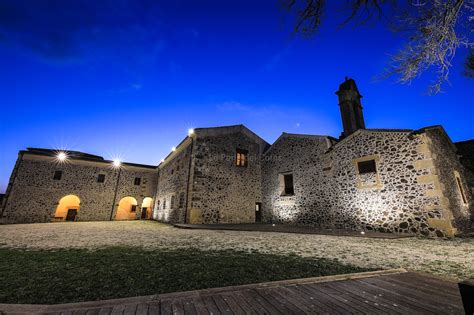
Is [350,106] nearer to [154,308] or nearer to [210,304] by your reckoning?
[210,304]

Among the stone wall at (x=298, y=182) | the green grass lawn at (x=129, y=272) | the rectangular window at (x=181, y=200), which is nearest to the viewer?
the green grass lawn at (x=129, y=272)

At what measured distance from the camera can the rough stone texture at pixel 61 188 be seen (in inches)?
573

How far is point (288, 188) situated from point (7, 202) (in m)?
20.3

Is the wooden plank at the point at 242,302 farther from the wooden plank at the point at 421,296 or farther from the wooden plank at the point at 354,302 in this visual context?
the wooden plank at the point at 421,296

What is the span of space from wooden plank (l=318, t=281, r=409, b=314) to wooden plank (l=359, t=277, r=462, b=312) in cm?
32

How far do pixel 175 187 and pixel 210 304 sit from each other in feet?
42.8

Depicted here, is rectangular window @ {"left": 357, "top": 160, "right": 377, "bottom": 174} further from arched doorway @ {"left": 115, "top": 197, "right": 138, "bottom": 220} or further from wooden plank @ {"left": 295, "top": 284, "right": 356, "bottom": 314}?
arched doorway @ {"left": 115, "top": 197, "right": 138, "bottom": 220}

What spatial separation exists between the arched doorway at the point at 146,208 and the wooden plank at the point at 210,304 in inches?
804

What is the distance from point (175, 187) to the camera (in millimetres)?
14109

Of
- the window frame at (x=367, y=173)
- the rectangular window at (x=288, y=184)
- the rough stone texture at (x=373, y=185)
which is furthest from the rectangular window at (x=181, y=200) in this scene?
the window frame at (x=367, y=173)

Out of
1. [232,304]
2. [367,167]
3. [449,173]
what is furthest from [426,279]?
[449,173]

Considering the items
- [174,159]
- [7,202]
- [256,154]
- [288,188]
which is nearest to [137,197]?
[174,159]

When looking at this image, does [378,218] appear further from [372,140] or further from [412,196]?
[372,140]

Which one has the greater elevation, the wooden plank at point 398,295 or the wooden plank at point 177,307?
the wooden plank at point 398,295
